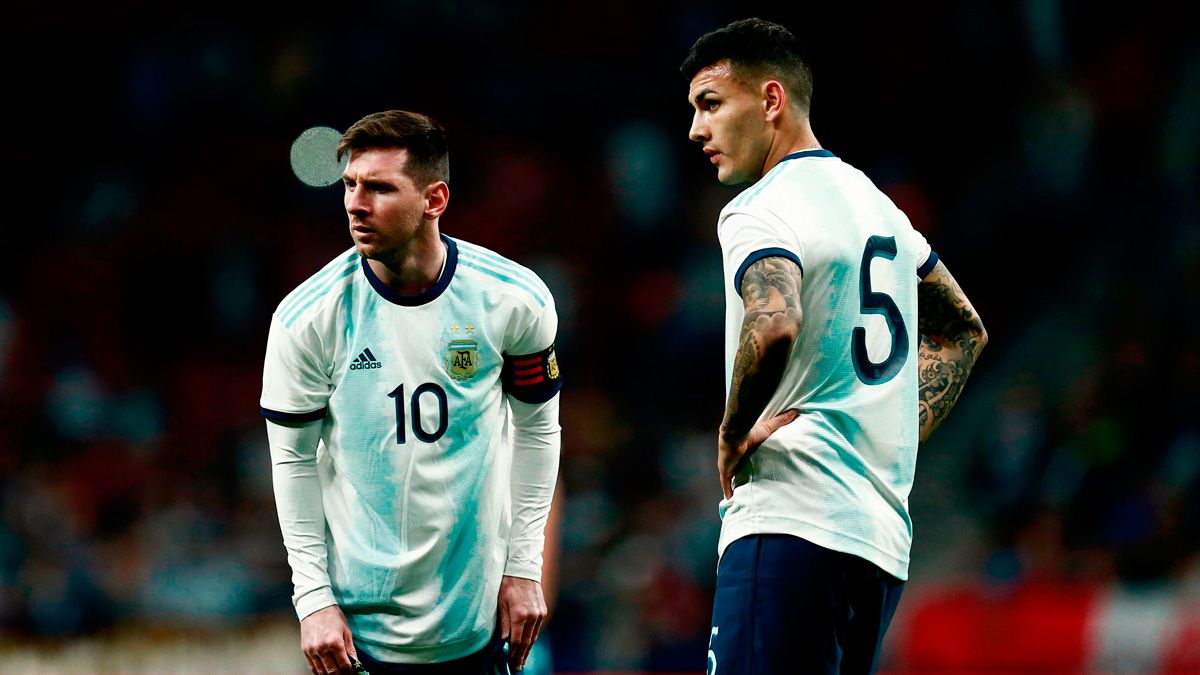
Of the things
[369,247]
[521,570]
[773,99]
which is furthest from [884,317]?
[369,247]

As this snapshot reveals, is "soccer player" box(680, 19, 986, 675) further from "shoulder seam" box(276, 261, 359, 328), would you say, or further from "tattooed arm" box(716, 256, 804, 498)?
"shoulder seam" box(276, 261, 359, 328)

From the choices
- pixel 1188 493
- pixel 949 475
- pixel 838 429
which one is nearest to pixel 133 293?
pixel 949 475

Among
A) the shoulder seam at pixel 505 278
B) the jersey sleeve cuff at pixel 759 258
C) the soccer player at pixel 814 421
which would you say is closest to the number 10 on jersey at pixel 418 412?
the shoulder seam at pixel 505 278

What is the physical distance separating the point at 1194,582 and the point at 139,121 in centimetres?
822

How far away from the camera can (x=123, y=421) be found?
9.30 m

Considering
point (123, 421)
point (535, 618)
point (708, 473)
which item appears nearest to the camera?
point (535, 618)

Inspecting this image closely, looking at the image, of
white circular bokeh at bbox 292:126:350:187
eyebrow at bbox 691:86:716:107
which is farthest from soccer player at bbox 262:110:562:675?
white circular bokeh at bbox 292:126:350:187

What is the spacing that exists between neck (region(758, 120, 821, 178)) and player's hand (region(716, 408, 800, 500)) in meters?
0.61

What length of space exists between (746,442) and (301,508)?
110 cm

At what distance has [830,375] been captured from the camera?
3082mm

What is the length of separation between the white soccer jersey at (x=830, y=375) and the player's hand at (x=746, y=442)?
18 millimetres

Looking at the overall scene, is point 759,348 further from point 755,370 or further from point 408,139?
point 408,139

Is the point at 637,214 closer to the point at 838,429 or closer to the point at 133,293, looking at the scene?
the point at 133,293

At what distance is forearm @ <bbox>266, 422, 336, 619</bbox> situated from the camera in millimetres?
3332
